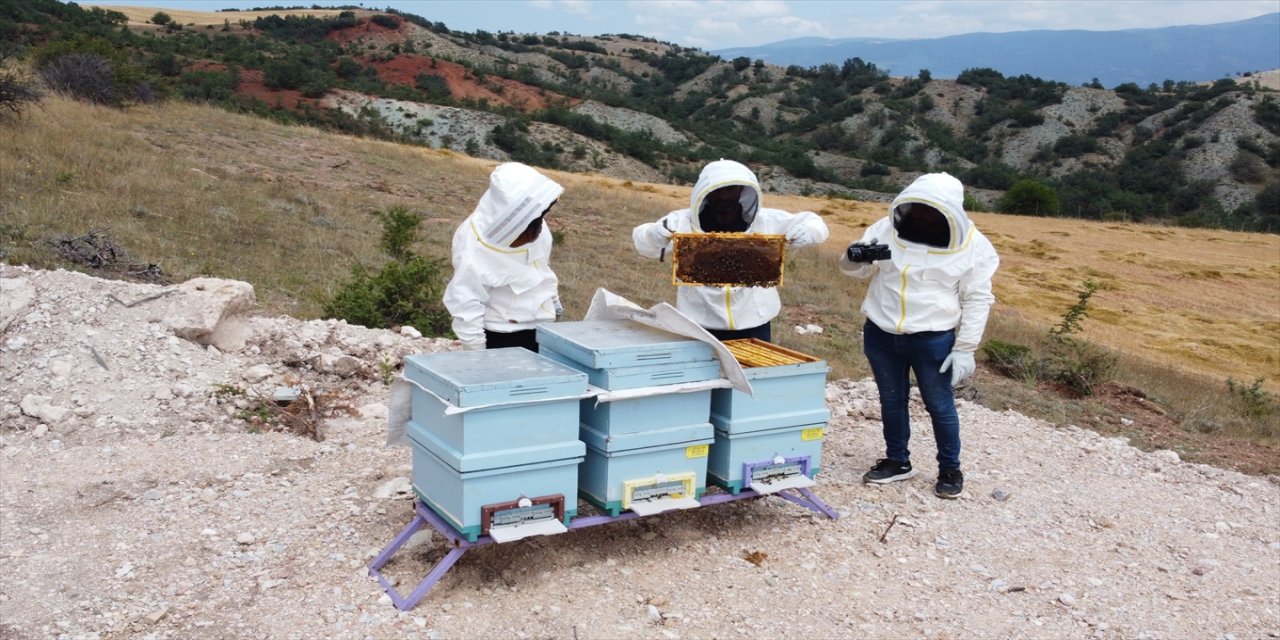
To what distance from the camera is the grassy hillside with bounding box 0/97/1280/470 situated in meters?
9.13

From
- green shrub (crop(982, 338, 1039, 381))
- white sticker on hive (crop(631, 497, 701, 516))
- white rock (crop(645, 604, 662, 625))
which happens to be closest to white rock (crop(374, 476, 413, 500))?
white sticker on hive (crop(631, 497, 701, 516))

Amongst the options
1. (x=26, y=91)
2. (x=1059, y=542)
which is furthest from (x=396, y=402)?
(x=26, y=91)

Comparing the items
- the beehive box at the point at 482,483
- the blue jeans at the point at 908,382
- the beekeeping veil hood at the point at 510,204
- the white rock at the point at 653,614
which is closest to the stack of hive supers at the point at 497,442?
the beehive box at the point at 482,483

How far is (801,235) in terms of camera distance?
4.89m

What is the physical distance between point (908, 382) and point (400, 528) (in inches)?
113

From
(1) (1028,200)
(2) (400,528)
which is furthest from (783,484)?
(1) (1028,200)

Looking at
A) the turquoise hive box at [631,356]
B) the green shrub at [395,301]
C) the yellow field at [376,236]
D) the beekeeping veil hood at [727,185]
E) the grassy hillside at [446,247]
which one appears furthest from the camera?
the yellow field at [376,236]

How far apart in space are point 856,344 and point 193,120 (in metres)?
15.5

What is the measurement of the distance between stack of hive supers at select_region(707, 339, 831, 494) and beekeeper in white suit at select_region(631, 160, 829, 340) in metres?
0.47

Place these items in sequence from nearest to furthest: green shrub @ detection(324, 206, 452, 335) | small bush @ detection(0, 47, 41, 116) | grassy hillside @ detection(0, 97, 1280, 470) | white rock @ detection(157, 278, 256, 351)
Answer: white rock @ detection(157, 278, 256, 351), green shrub @ detection(324, 206, 452, 335), grassy hillside @ detection(0, 97, 1280, 470), small bush @ detection(0, 47, 41, 116)

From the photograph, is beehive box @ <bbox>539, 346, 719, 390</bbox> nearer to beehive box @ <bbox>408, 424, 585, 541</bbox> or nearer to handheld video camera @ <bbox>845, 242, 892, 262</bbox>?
beehive box @ <bbox>408, 424, 585, 541</bbox>

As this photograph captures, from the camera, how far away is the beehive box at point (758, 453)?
14.3 ft

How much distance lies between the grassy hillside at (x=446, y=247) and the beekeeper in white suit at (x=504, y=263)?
423cm

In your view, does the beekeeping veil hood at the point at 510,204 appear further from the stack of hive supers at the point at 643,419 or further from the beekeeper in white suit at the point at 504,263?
the stack of hive supers at the point at 643,419
